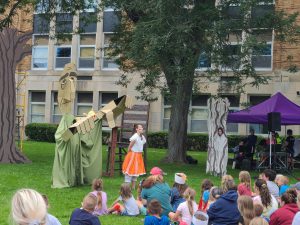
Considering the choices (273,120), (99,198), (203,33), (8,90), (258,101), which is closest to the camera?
(99,198)

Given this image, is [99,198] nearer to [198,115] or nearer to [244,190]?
[244,190]

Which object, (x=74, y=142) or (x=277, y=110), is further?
(x=277, y=110)

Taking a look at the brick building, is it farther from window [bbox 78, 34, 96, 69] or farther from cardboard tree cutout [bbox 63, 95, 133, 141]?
cardboard tree cutout [bbox 63, 95, 133, 141]

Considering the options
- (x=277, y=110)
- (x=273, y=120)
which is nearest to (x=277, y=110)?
(x=277, y=110)

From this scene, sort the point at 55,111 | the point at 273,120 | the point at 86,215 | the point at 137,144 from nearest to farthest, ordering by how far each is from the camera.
→ 1. the point at 86,215
2. the point at 137,144
3. the point at 273,120
4. the point at 55,111

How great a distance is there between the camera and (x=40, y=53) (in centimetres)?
4012

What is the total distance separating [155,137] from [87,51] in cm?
816

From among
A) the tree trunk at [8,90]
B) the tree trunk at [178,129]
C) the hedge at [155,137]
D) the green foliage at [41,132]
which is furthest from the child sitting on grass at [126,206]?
the green foliage at [41,132]

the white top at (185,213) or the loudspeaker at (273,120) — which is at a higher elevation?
the loudspeaker at (273,120)

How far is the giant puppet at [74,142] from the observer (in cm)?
1475

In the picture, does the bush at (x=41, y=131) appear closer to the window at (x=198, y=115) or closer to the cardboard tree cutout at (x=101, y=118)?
the window at (x=198, y=115)

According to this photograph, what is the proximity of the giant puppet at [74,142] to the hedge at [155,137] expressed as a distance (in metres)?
16.3

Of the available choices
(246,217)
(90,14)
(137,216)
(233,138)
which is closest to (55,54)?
(233,138)

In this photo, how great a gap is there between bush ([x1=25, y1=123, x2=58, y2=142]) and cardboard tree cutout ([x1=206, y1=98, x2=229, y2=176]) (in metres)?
20.6
